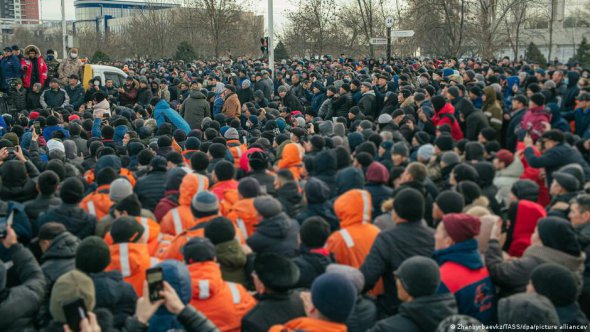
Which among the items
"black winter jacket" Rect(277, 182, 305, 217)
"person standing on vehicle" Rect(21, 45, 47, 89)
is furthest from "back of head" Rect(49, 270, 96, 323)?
"person standing on vehicle" Rect(21, 45, 47, 89)

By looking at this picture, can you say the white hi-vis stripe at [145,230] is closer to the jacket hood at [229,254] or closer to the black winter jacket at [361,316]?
the jacket hood at [229,254]

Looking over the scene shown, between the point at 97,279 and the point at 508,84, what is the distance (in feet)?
44.3

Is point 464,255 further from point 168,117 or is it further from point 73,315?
point 168,117

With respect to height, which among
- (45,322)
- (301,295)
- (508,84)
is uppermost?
(508,84)

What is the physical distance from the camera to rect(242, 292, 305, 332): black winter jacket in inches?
182

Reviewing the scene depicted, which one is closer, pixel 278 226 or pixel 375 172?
pixel 278 226

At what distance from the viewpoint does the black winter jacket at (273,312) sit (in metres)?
4.63

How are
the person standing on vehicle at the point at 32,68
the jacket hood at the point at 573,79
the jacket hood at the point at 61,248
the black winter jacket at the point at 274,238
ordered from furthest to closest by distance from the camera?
1. the person standing on vehicle at the point at 32,68
2. the jacket hood at the point at 573,79
3. the black winter jacket at the point at 274,238
4. the jacket hood at the point at 61,248

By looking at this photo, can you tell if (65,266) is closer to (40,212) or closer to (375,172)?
(40,212)

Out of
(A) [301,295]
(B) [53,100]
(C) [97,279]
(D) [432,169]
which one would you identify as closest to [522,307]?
(A) [301,295]

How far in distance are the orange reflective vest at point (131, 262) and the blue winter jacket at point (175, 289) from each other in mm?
971

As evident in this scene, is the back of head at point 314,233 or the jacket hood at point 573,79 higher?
the jacket hood at point 573,79

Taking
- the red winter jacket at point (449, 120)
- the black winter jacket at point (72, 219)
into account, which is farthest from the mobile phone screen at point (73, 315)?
the red winter jacket at point (449, 120)

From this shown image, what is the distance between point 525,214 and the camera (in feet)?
19.8
